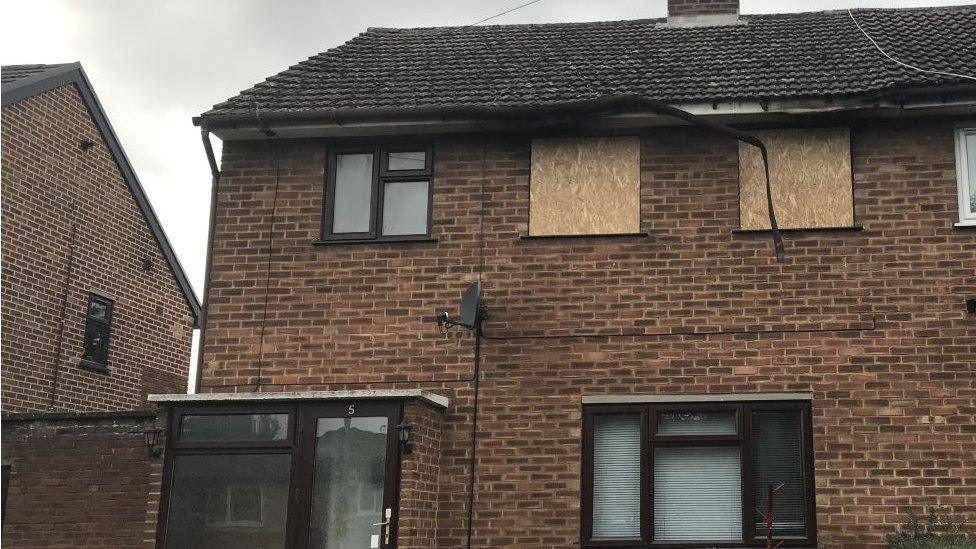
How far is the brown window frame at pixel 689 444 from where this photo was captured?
10633mm

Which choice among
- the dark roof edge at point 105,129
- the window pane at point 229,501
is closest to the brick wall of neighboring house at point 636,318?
the window pane at point 229,501

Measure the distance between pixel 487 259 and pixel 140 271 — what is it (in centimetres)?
856

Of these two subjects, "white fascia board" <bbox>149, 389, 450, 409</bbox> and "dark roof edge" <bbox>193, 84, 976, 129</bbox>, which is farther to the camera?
"dark roof edge" <bbox>193, 84, 976, 129</bbox>

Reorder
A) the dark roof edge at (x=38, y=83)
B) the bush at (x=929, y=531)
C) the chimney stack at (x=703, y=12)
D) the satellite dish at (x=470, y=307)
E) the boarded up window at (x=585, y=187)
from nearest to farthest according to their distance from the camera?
1. the bush at (x=929, y=531)
2. the satellite dish at (x=470, y=307)
3. the boarded up window at (x=585, y=187)
4. the chimney stack at (x=703, y=12)
5. the dark roof edge at (x=38, y=83)

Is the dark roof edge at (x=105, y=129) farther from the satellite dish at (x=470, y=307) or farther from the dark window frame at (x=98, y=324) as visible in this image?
the satellite dish at (x=470, y=307)

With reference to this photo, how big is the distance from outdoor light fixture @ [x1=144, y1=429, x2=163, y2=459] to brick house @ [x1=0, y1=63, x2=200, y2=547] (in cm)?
116

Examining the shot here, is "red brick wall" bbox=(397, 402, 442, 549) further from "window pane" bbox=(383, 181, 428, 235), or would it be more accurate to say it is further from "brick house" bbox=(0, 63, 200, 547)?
"brick house" bbox=(0, 63, 200, 547)

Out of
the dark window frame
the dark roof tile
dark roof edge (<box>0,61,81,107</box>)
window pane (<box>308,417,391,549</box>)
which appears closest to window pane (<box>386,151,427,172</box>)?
the dark roof tile

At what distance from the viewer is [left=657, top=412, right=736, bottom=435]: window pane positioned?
1102cm

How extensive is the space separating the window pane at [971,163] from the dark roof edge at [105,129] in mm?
12148

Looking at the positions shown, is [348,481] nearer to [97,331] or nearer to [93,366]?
[93,366]

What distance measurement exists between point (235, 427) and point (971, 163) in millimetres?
7523

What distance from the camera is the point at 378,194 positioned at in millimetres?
12078

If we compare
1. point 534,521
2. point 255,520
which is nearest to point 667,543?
point 534,521
